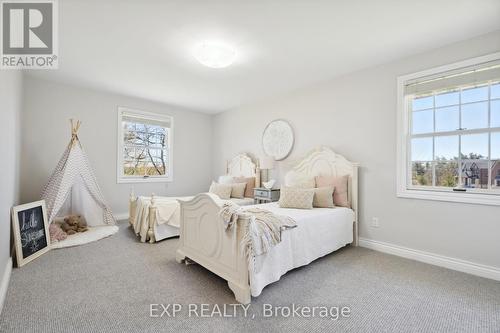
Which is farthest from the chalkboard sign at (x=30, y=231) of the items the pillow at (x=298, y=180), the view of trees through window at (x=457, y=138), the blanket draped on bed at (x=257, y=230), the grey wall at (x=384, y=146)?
the view of trees through window at (x=457, y=138)

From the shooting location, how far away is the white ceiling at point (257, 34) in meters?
2.05

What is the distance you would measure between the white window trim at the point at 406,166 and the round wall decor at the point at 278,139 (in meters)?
1.70

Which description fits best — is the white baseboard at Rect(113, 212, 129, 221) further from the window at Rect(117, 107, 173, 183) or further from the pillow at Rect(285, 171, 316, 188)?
the pillow at Rect(285, 171, 316, 188)

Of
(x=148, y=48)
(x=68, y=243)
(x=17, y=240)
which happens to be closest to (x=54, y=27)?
(x=148, y=48)

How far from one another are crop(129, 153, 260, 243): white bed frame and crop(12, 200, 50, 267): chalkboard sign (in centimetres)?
115

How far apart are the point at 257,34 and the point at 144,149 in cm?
364

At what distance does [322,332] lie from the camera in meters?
1.58

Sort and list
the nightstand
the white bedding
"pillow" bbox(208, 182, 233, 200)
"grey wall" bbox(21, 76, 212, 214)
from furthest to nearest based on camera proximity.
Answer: "pillow" bbox(208, 182, 233, 200) → the nightstand → "grey wall" bbox(21, 76, 212, 214) → the white bedding

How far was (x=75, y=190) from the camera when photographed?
4.00 m

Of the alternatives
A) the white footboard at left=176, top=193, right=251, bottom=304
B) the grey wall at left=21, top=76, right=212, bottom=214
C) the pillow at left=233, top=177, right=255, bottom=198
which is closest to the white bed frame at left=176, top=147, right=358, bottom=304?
the white footboard at left=176, top=193, right=251, bottom=304

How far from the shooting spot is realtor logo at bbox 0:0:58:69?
209 cm

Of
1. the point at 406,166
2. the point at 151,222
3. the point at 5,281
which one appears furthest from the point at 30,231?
the point at 406,166

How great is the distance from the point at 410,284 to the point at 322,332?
48.4 inches

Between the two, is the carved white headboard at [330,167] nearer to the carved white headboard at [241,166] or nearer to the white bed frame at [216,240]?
the white bed frame at [216,240]
